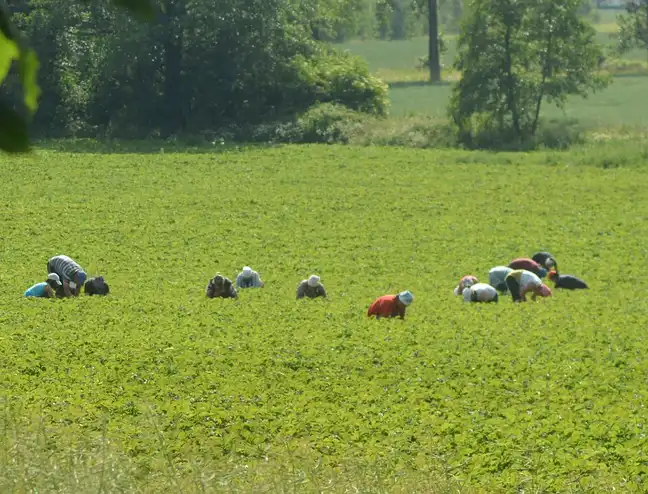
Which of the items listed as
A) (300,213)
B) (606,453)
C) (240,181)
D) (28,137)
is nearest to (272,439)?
(606,453)

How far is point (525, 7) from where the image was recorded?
3881cm

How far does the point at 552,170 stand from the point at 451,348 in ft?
67.5

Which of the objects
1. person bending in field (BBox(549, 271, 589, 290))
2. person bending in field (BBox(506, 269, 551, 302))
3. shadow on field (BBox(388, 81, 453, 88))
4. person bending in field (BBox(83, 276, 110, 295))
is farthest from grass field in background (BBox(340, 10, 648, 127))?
person bending in field (BBox(83, 276, 110, 295))

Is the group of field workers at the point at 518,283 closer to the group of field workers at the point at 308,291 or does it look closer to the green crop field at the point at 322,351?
the green crop field at the point at 322,351

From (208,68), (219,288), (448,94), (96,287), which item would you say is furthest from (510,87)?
(96,287)

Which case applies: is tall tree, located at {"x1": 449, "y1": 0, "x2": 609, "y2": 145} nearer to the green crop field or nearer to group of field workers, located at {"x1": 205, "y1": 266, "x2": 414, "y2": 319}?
the green crop field

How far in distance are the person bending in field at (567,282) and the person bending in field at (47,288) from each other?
7149 millimetres

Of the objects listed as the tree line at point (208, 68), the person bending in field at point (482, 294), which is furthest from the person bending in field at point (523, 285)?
the tree line at point (208, 68)

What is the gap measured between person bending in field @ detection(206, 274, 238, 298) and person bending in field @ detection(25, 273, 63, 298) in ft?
6.81

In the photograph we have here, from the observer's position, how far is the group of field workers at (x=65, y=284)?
17.4 meters

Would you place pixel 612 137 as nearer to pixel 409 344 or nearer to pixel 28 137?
pixel 409 344

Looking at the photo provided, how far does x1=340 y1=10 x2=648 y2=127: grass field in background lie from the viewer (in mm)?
Answer: 44531

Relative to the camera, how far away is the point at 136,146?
38.6 meters

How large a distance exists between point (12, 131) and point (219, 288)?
15482 mm
